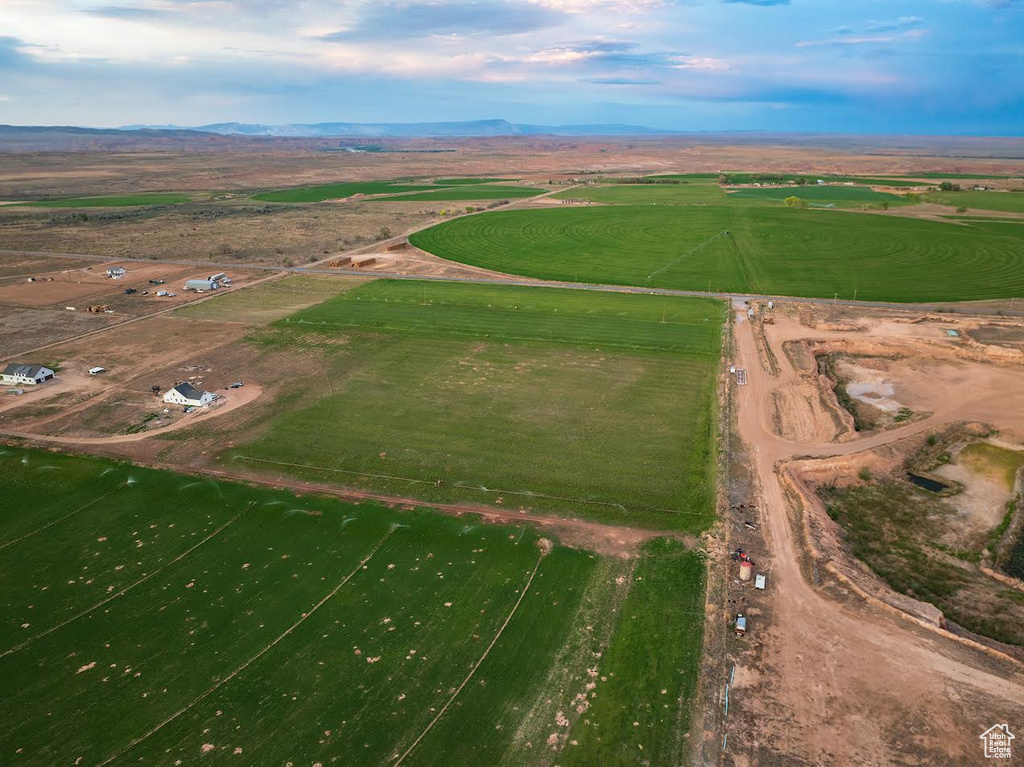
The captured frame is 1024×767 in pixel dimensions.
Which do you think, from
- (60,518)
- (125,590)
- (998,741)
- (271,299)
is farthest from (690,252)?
(125,590)

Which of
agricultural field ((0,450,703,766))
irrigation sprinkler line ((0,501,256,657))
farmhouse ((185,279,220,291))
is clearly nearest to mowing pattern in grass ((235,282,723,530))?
agricultural field ((0,450,703,766))

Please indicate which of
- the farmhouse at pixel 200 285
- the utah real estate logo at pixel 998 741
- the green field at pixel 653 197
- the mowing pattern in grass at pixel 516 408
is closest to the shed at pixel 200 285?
the farmhouse at pixel 200 285

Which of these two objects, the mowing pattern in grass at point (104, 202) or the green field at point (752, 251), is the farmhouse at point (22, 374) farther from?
the mowing pattern in grass at point (104, 202)

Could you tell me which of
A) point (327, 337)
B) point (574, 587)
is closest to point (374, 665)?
point (574, 587)

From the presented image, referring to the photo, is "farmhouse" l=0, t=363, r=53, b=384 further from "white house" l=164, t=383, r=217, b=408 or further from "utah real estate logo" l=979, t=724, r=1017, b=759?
"utah real estate logo" l=979, t=724, r=1017, b=759

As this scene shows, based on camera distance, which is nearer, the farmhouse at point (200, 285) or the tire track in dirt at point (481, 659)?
the tire track in dirt at point (481, 659)
